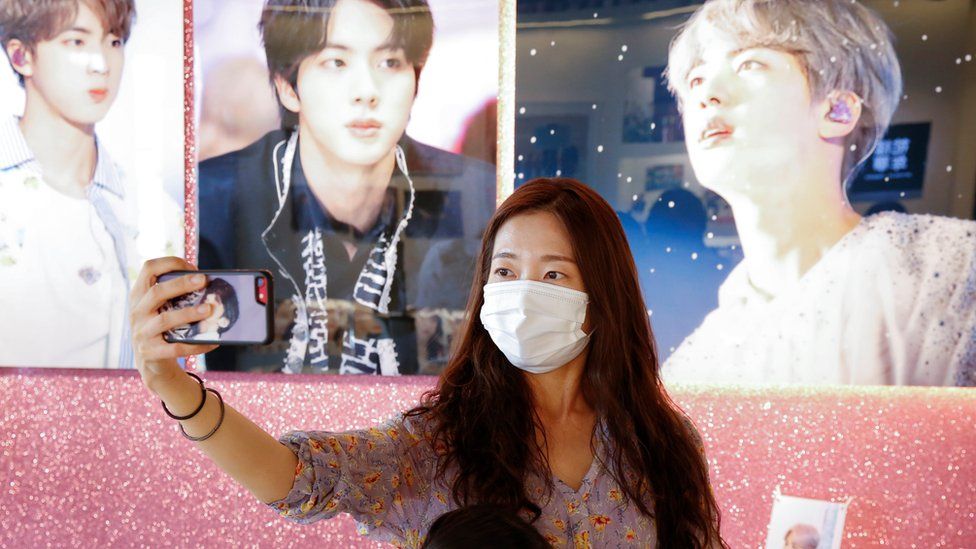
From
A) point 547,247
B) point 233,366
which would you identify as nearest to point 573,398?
point 547,247

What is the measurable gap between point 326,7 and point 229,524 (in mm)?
1411

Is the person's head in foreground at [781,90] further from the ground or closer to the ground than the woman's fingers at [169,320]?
further from the ground

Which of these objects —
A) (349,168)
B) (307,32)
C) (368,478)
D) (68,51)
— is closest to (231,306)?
(368,478)

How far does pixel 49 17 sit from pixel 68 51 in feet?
0.34

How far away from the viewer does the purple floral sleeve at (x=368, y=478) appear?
1.19 meters

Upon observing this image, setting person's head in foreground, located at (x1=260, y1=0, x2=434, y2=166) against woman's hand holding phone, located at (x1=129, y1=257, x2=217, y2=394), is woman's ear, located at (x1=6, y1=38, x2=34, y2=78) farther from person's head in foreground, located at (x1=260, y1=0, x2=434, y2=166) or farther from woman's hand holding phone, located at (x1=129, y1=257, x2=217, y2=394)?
woman's hand holding phone, located at (x1=129, y1=257, x2=217, y2=394)

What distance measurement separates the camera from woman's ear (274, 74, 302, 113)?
225 centimetres

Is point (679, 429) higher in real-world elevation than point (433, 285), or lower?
lower

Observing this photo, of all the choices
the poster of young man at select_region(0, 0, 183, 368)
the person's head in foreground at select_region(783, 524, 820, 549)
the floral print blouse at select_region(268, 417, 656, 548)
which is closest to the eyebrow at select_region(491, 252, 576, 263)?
the floral print blouse at select_region(268, 417, 656, 548)

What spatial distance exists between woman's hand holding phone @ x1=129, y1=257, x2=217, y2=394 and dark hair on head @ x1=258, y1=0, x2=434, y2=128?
1270mm

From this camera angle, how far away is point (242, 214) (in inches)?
89.4

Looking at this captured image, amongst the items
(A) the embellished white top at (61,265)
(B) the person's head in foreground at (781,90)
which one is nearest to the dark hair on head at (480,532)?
(B) the person's head in foreground at (781,90)

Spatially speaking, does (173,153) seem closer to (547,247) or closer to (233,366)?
(233,366)

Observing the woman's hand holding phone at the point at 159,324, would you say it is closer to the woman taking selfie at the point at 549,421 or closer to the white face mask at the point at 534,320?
the woman taking selfie at the point at 549,421
